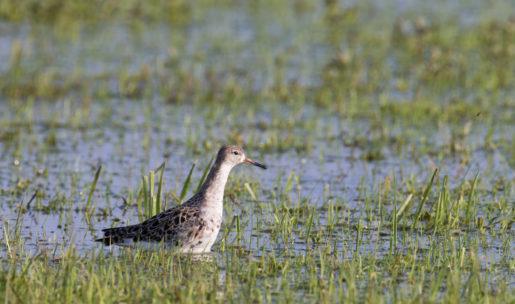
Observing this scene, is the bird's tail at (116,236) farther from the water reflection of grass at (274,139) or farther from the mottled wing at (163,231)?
the water reflection of grass at (274,139)

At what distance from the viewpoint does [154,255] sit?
31.2 ft

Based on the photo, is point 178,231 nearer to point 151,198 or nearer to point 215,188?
point 215,188

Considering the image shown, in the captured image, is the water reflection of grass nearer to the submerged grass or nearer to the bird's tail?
the submerged grass

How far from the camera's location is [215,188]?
34.2ft

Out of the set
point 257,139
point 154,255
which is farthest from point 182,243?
point 257,139

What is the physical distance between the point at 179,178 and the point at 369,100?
508 cm

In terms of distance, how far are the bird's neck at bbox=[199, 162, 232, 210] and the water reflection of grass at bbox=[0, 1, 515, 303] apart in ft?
1.18

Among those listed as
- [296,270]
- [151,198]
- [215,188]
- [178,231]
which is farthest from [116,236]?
[296,270]

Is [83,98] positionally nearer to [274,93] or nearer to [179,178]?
[274,93]

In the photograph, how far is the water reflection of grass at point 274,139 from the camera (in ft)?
29.3

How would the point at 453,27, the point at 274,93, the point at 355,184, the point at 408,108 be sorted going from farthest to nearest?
the point at 453,27 → the point at 274,93 → the point at 408,108 → the point at 355,184

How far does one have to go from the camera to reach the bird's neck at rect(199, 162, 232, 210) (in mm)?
10320

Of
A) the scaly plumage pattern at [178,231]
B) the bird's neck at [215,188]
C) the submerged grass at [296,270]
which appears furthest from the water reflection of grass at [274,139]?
the bird's neck at [215,188]

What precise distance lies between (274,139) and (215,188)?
15.3ft
